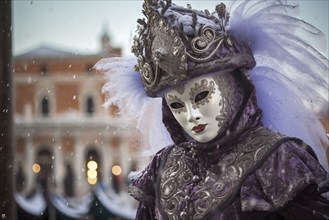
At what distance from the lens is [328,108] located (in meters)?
2.18

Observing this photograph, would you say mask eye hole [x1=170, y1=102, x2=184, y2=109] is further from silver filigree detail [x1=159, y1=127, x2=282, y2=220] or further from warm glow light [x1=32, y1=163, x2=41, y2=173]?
warm glow light [x1=32, y1=163, x2=41, y2=173]

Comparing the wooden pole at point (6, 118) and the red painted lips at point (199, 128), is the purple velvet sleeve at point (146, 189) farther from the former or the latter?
the wooden pole at point (6, 118)

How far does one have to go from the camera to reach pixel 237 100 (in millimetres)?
2244

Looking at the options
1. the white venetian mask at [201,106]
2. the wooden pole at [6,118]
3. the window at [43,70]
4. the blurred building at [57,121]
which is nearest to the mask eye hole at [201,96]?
the white venetian mask at [201,106]

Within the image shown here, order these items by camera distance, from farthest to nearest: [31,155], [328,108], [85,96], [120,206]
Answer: [31,155], [85,96], [120,206], [328,108]

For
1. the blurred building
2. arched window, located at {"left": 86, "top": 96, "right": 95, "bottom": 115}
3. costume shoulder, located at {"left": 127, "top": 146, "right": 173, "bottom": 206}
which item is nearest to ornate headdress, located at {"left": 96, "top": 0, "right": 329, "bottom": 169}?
costume shoulder, located at {"left": 127, "top": 146, "right": 173, "bottom": 206}

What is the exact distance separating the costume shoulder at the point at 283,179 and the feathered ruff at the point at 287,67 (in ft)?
0.26

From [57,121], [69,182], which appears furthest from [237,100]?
[57,121]

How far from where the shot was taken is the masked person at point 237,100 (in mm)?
2150

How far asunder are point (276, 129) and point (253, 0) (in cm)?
A: 37

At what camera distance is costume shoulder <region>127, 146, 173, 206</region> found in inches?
94.8

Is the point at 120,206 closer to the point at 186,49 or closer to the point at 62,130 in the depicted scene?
the point at 186,49

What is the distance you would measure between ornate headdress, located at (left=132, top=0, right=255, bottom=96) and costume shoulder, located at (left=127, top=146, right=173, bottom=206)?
0.85ft

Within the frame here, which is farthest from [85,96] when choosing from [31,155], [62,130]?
[31,155]
